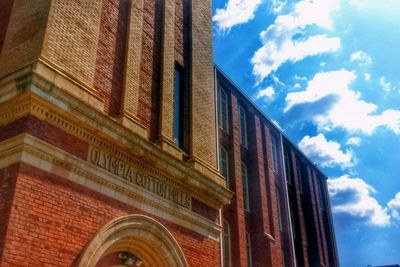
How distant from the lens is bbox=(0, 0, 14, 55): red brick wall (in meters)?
10.4

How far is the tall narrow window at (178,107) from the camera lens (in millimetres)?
13242

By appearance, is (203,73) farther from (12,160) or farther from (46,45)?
(12,160)

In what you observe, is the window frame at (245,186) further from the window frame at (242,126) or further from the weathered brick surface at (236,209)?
the window frame at (242,126)

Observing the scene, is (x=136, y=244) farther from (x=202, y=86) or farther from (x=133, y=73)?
(x=202, y=86)

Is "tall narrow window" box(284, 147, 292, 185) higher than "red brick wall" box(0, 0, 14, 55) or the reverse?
higher

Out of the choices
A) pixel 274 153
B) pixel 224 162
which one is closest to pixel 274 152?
pixel 274 153

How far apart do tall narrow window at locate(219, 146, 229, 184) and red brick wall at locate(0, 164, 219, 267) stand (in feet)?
33.3

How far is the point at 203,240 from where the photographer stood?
12227 millimetres

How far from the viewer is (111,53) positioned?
11.3 metres

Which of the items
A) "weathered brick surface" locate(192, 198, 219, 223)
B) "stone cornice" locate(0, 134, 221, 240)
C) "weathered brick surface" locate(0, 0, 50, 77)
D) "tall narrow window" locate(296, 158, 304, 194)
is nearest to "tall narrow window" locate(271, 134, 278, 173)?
Answer: "tall narrow window" locate(296, 158, 304, 194)

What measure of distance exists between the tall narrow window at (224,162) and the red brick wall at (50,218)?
399 inches

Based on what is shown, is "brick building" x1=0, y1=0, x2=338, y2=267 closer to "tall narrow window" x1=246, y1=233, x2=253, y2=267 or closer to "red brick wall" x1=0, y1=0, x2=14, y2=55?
"red brick wall" x1=0, y1=0, x2=14, y2=55

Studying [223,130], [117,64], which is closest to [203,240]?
[117,64]

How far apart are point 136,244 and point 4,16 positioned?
636cm
